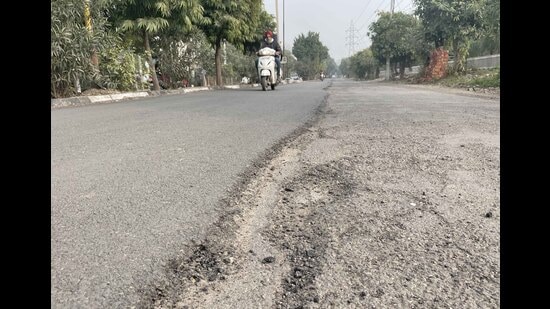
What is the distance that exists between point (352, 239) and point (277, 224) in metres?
0.37

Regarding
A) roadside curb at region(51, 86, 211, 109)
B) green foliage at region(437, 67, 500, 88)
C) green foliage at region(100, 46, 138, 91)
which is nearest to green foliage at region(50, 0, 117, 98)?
roadside curb at region(51, 86, 211, 109)

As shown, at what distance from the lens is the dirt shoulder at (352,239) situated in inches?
53.1

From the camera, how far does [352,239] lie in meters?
1.77

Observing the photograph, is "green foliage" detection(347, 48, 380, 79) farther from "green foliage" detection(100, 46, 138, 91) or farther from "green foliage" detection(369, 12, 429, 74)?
"green foliage" detection(100, 46, 138, 91)

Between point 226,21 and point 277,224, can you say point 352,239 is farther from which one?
point 226,21

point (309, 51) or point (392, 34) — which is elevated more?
point (309, 51)

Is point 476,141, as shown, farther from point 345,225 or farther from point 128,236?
point 128,236

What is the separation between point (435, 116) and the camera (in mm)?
5844

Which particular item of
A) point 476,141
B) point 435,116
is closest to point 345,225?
point 476,141

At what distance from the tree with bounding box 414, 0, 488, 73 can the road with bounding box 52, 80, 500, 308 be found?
2043cm

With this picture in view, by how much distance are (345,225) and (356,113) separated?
15.8ft

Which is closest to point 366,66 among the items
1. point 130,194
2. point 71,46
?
point 71,46

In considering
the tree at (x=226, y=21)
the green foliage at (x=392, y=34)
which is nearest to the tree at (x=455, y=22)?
the tree at (x=226, y=21)
